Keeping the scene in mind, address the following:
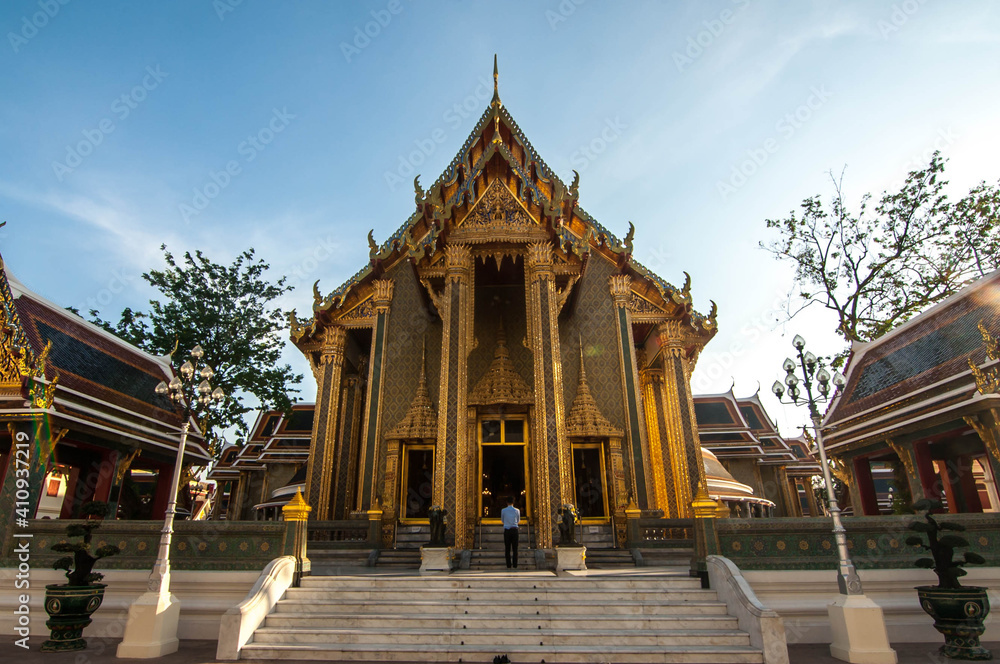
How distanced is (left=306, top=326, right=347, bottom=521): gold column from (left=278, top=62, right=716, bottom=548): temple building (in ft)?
0.11

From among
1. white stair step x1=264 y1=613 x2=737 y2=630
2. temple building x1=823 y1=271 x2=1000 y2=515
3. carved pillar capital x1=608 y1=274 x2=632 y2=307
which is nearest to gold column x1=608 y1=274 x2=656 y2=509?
carved pillar capital x1=608 y1=274 x2=632 y2=307

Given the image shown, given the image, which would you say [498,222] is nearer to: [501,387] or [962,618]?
[501,387]

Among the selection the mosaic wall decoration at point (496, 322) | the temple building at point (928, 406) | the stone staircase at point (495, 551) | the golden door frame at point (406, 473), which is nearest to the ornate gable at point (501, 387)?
the mosaic wall decoration at point (496, 322)

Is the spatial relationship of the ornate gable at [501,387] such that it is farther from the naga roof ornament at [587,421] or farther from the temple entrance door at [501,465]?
the naga roof ornament at [587,421]

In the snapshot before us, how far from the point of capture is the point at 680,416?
494 inches

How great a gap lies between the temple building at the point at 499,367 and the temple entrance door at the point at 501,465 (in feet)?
0.10

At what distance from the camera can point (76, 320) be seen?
31.3ft

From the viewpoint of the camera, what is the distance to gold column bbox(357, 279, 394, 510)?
A: 11.0m

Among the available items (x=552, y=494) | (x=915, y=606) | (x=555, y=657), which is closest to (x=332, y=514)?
(x=552, y=494)

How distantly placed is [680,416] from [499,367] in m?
4.51

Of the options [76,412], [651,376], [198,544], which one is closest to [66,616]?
[198,544]

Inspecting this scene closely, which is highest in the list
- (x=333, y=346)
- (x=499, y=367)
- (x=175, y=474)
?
(x=333, y=346)

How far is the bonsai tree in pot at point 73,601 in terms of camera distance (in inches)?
214

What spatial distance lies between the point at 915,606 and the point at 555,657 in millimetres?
4220
